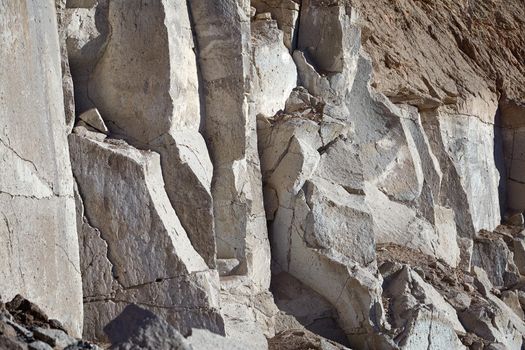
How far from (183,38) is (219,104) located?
55 cm

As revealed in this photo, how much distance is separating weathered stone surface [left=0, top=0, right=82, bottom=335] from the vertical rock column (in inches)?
59.7

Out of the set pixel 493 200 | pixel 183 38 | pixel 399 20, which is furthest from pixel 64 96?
pixel 493 200

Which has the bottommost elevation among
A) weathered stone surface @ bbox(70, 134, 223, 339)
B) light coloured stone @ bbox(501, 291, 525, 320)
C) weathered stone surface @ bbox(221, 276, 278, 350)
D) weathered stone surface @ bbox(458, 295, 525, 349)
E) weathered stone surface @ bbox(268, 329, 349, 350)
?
light coloured stone @ bbox(501, 291, 525, 320)

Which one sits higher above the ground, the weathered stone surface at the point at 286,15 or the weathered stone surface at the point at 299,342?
the weathered stone surface at the point at 286,15

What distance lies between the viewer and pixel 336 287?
8.51 metres

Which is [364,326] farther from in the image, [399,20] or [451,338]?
[399,20]

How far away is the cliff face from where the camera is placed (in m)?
6.18

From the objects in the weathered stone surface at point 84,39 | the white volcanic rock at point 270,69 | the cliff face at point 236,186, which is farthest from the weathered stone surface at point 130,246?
the white volcanic rock at point 270,69

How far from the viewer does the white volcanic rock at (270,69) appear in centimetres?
→ 913

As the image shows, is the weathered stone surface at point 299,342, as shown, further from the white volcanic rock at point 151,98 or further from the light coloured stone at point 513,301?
the light coloured stone at point 513,301

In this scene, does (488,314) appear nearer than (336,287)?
No

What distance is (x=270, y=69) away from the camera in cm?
934

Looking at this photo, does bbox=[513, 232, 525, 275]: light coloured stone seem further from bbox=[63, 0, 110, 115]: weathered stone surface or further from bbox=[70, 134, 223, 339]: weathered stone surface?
bbox=[63, 0, 110, 115]: weathered stone surface

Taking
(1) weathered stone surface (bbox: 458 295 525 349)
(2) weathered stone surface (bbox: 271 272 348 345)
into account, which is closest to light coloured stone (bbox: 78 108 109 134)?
(2) weathered stone surface (bbox: 271 272 348 345)
